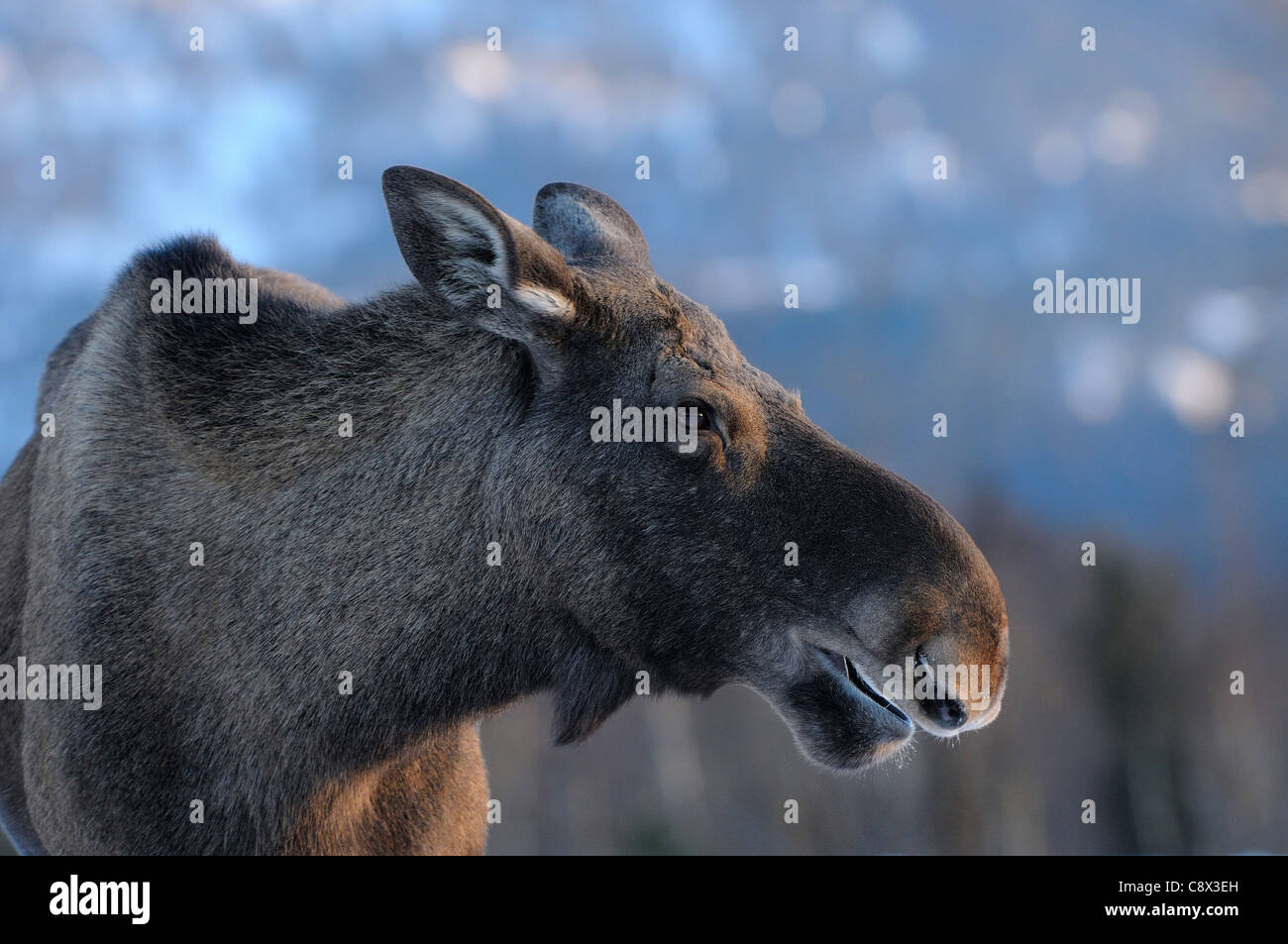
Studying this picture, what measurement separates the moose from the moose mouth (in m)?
0.01

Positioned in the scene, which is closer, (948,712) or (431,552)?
(948,712)

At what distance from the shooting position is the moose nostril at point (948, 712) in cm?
364

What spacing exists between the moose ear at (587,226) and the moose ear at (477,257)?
0.75 meters

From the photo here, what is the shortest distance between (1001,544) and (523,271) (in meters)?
44.2

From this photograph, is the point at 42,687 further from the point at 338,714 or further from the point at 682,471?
the point at 682,471

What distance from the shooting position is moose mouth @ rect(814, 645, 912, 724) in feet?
12.8

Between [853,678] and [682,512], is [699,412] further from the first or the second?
[853,678]

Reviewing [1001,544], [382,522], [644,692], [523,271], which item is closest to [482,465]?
[382,522]

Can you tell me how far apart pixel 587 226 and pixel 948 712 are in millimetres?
3044

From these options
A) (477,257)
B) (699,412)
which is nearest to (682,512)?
(699,412)

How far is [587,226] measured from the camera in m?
5.38

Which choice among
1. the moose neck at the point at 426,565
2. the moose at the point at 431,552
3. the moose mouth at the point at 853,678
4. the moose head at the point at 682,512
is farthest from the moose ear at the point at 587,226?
the moose mouth at the point at 853,678

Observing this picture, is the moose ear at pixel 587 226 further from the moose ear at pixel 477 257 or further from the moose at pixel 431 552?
the moose ear at pixel 477 257

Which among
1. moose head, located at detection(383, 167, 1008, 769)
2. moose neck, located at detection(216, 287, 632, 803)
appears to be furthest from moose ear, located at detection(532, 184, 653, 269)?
moose neck, located at detection(216, 287, 632, 803)
